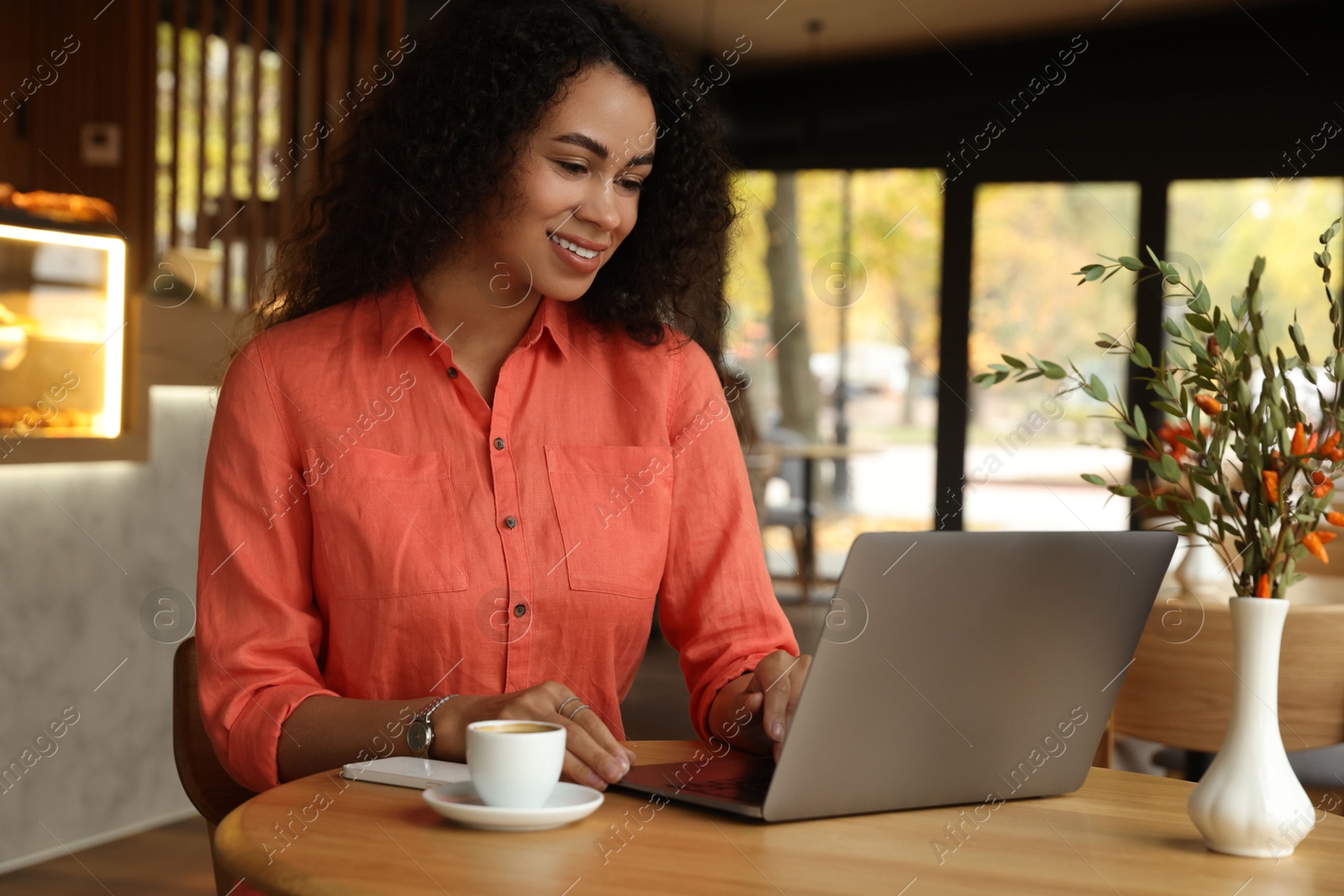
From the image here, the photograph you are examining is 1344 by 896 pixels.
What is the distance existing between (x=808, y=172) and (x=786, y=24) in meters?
0.99

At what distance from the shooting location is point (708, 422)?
5.12ft

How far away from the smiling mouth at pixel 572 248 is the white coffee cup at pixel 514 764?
2.19 ft

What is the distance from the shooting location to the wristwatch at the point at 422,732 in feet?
3.72

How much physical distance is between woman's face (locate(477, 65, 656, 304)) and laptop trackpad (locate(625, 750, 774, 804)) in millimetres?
570

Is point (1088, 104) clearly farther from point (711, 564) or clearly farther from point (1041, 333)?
point (711, 564)

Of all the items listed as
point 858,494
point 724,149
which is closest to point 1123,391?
point 858,494

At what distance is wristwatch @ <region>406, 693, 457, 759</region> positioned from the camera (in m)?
1.13

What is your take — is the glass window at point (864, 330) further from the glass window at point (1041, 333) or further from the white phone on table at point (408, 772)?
the white phone on table at point (408, 772)

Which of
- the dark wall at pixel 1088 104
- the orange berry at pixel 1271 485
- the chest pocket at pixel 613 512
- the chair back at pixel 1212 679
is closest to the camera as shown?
the orange berry at pixel 1271 485

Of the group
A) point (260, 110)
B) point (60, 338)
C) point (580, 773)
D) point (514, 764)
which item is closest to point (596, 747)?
point (580, 773)

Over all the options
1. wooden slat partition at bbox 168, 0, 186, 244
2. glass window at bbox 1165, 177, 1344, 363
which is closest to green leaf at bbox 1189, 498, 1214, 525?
wooden slat partition at bbox 168, 0, 186, 244

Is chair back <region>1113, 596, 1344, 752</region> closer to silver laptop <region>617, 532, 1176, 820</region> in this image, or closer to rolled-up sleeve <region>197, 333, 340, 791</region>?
silver laptop <region>617, 532, 1176, 820</region>

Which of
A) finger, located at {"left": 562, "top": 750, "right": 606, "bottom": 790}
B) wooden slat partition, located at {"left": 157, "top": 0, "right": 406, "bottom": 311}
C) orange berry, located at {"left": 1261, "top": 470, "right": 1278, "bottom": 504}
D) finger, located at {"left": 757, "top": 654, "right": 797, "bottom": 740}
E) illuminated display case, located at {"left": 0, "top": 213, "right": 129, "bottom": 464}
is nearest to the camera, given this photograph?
orange berry, located at {"left": 1261, "top": 470, "right": 1278, "bottom": 504}

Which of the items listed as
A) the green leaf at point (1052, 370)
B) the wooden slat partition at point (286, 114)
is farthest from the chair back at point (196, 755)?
the wooden slat partition at point (286, 114)
